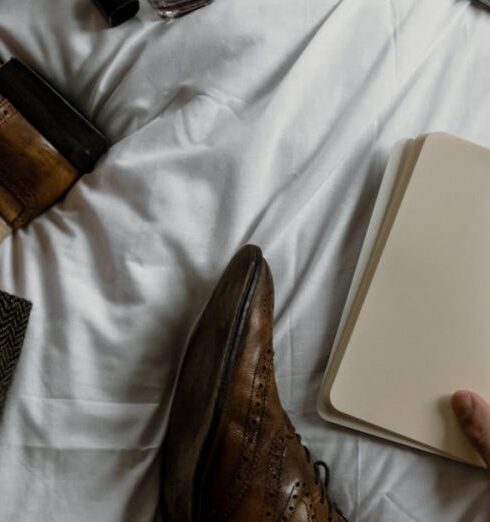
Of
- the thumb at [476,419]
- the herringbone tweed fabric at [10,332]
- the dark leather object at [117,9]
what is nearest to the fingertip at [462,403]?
the thumb at [476,419]

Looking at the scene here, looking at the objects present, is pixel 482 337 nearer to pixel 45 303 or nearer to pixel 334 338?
pixel 334 338

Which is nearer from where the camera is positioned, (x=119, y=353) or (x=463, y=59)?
(x=119, y=353)

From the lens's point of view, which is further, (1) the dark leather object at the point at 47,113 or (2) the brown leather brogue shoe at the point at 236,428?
(1) the dark leather object at the point at 47,113

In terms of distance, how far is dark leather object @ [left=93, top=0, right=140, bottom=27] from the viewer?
76 centimetres

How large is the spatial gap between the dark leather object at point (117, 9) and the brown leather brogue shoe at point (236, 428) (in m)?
0.34

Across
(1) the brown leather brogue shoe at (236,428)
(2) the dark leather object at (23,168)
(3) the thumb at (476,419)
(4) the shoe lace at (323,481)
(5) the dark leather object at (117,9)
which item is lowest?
(3) the thumb at (476,419)

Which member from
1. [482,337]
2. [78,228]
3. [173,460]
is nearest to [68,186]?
[78,228]

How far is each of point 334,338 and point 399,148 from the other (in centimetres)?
26

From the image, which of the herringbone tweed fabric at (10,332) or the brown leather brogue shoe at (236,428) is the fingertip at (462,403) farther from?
the herringbone tweed fabric at (10,332)

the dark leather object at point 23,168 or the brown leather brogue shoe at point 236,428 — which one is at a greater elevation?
the dark leather object at point 23,168

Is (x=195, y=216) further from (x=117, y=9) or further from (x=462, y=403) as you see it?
(x=462, y=403)

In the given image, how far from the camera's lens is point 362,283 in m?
0.78

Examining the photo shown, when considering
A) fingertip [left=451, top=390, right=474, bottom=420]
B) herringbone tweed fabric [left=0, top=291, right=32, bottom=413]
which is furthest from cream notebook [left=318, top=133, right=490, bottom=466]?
herringbone tweed fabric [left=0, top=291, right=32, bottom=413]

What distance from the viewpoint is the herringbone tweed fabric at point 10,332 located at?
67cm
